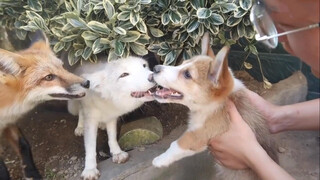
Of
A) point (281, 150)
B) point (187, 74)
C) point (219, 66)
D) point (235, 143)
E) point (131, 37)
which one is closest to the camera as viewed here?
point (219, 66)

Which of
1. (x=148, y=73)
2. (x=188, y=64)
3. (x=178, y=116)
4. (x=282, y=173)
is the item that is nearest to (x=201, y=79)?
(x=188, y=64)

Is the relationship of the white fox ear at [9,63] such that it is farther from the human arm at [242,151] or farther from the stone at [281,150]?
the stone at [281,150]

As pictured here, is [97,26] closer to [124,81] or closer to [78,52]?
[78,52]

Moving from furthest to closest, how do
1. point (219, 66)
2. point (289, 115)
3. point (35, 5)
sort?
point (35, 5) < point (289, 115) < point (219, 66)

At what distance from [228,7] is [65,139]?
1.71 meters

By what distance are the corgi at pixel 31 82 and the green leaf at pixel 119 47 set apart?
0.91 ft

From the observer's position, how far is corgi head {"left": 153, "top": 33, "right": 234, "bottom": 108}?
2008 millimetres

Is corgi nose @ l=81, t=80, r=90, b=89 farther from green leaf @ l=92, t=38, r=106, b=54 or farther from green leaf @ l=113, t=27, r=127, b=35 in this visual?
green leaf @ l=113, t=27, r=127, b=35

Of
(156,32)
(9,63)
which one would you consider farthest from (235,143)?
(9,63)

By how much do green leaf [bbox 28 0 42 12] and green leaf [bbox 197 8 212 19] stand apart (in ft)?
3.87

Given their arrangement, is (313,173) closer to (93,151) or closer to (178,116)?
(178,116)

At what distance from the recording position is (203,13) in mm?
2502

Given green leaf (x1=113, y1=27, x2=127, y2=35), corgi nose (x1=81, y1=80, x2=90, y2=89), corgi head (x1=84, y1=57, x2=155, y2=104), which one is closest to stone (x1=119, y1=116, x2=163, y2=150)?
corgi head (x1=84, y1=57, x2=155, y2=104)

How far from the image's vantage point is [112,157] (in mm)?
2697
